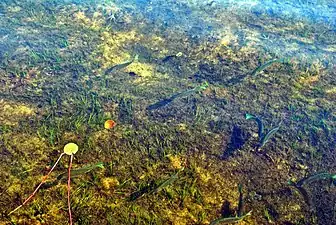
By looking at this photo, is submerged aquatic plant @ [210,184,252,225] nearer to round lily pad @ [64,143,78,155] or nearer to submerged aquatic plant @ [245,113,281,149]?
submerged aquatic plant @ [245,113,281,149]

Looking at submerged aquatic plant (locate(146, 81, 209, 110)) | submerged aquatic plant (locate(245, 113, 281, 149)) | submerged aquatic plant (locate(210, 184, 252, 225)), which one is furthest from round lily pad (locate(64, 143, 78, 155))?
submerged aquatic plant (locate(245, 113, 281, 149))

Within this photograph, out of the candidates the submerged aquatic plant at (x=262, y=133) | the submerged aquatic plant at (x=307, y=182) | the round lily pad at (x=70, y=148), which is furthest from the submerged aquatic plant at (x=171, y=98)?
the submerged aquatic plant at (x=307, y=182)

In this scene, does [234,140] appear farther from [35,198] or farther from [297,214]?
[35,198]

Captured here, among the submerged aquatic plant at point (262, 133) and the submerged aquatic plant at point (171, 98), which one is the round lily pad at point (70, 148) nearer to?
the submerged aquatic plant at point (171, 98)

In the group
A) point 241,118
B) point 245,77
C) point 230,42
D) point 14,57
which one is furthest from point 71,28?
point 241,118

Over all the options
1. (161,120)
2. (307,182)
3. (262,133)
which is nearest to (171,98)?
(161,120)
